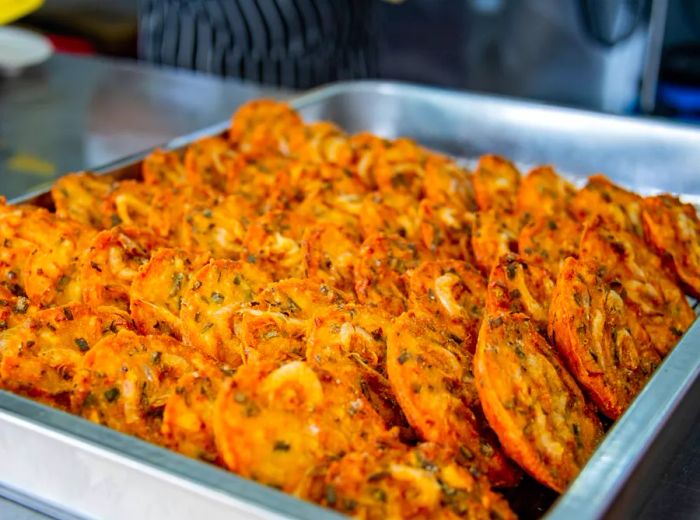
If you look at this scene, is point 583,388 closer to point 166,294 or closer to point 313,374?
point 313,374

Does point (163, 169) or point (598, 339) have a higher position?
point (598, 339)

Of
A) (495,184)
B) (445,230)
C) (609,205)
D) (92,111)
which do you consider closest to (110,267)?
(445,230)

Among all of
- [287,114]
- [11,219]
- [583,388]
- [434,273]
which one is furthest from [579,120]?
[11,219]

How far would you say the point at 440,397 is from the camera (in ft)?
4.91

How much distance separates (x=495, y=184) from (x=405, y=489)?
1314 mm

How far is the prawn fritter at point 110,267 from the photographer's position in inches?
74.6

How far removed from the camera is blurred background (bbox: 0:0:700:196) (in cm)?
354

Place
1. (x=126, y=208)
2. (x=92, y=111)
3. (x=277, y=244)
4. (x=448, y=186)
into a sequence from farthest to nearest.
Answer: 1. (x=92, y=111)
2. (x=448, y=186)
3. (x=126, y=208)
4. (x=277, y=244)

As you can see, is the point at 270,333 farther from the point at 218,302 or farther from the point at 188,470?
the point at 188,470

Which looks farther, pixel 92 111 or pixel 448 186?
pixel 92 111

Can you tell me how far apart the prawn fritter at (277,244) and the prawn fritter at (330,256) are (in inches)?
1.2

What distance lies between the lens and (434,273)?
1.89 metres

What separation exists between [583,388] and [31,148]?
7.55ft

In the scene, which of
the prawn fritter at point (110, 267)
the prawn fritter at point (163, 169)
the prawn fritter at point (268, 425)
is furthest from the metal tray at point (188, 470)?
the prawn fritter at point (163, 169)
